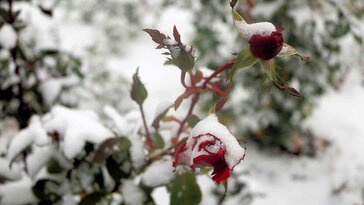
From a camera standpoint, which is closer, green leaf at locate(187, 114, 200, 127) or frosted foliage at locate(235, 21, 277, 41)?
frosted foliage at locate(235, 21, 277, 41)

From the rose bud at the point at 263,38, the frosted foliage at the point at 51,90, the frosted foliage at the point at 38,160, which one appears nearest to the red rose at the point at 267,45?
the rose bud at the point at 263,38

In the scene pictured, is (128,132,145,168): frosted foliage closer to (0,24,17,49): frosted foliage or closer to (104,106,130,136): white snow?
(104,106,130,136): white snow

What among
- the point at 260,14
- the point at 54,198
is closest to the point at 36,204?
the point at 54,198

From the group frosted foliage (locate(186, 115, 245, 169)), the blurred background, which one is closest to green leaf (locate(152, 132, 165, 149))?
the blurred background

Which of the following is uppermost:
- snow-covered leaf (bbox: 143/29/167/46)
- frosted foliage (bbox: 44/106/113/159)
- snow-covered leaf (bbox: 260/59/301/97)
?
snow-covered leaf (bbox: 143/29/167/46)

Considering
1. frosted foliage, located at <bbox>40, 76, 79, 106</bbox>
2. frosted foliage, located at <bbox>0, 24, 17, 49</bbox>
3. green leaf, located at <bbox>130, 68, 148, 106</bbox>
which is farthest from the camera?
frosted foliage, located at <bbox>40, 76, 79, 106</bbox>

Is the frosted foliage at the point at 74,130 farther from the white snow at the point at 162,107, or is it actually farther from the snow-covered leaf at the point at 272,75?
the snow-covered leaf at the point at 272,75

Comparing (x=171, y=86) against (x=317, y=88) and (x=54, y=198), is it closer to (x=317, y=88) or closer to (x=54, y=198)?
(x=317, y=88)
